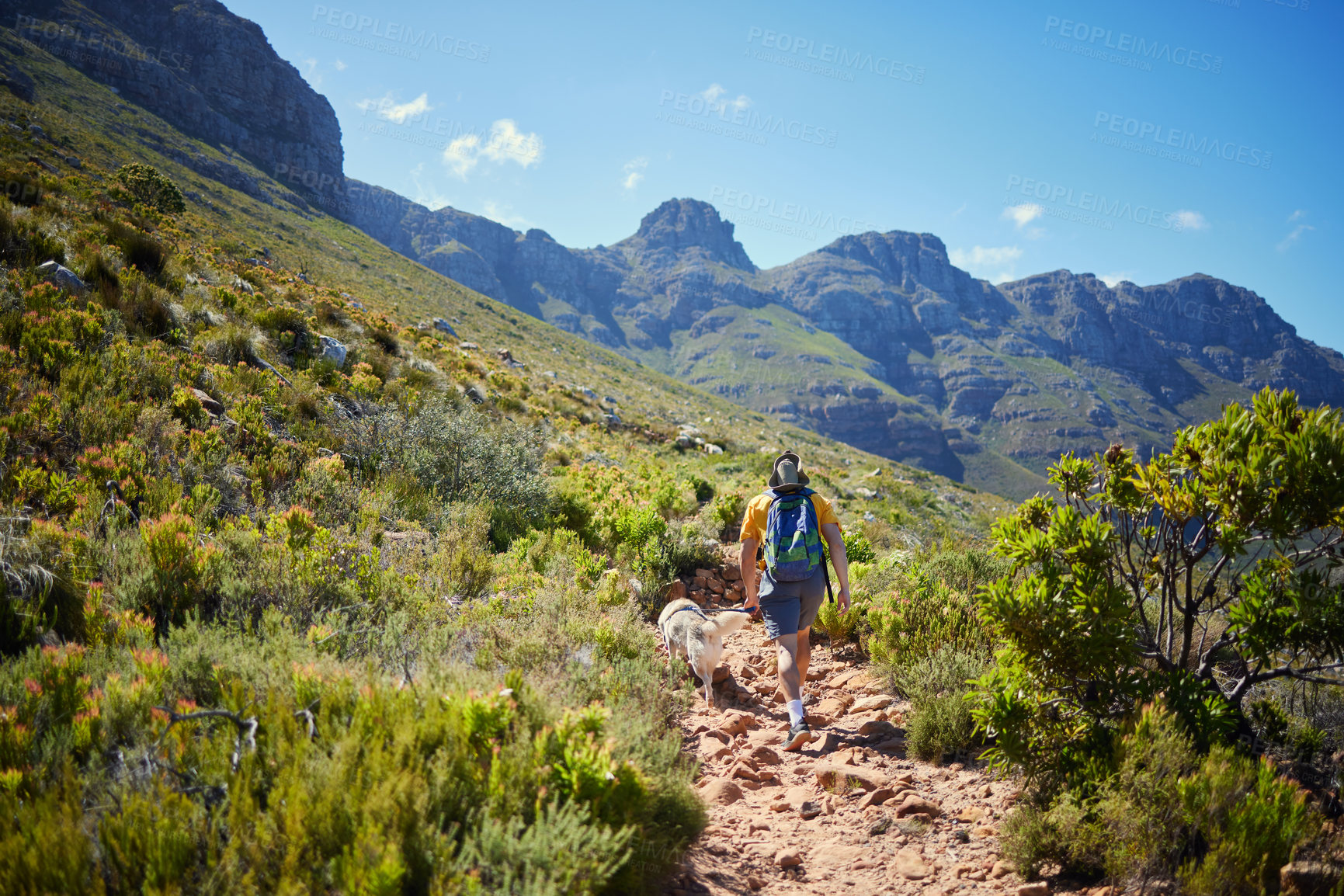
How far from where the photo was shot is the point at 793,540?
423cm

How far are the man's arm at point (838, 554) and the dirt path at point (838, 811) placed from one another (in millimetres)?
932

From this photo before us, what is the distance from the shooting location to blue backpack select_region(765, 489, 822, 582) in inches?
165

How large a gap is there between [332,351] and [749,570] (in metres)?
8.48

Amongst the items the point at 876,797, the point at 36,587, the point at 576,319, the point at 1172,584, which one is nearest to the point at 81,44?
the point at 36,587

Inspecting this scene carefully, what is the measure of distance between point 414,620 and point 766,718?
2.85 m

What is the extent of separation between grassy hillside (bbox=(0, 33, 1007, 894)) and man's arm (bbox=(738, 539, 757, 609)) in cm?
94

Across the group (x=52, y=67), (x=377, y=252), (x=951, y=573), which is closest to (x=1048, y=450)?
(x=377, y=252)

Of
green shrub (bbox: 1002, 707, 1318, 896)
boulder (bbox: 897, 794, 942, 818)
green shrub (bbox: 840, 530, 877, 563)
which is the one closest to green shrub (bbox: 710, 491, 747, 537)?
green shrub (bbox: 840, 530, 877, 563)

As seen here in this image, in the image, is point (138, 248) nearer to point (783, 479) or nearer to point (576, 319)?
point (783, 479)

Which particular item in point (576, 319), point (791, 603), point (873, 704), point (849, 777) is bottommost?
point (849, 777)

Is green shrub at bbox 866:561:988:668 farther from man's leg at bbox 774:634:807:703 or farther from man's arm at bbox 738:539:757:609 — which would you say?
man's arm at bbox 738:539:757:609

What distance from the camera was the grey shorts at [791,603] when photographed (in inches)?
170

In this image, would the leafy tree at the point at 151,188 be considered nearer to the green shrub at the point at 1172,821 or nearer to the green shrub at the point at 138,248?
the green shrub at the point at 138,248

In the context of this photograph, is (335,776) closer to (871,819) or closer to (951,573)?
(871,819)
